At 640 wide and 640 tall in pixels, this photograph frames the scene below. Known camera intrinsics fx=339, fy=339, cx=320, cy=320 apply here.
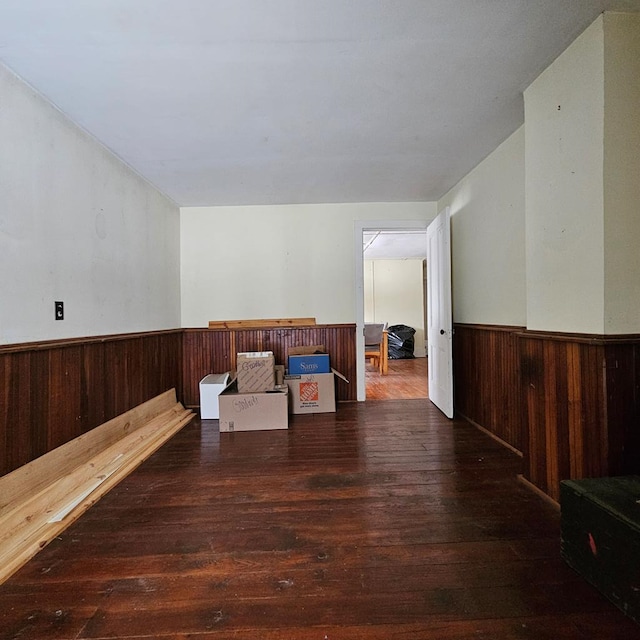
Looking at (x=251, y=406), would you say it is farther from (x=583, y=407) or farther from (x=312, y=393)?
(x=583, y=407)

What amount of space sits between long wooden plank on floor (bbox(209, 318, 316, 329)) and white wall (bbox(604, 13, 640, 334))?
2802mm

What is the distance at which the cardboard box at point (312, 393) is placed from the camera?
3.51 meters

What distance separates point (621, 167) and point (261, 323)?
322cm

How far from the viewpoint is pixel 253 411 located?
309cm

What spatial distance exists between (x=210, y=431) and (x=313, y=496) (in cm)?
151

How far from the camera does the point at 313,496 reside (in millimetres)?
1892

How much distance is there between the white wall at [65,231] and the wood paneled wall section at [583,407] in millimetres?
2763

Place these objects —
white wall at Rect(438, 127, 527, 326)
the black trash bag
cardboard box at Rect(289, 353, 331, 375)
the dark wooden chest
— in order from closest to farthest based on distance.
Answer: the dark wooden chest → white wall at Rect(438, 127, 527, 326) → cardboard box at Rect(289, 353, 331, 375) → the black trash bag

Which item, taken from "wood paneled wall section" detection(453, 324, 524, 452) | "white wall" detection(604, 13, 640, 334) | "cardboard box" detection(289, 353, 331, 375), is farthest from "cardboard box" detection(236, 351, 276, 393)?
"white wall" detection(604, 13, 640, 334)

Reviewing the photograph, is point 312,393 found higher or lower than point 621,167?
lower

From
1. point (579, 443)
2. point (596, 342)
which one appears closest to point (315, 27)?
point (596, 342)

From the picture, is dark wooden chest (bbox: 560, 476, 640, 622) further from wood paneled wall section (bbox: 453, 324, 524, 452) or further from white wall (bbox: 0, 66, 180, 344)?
white wall (bbox: 0, 66, 180, 344)

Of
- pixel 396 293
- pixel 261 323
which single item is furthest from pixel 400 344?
pixel 261 323

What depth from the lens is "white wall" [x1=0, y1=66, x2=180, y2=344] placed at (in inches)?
68.0
